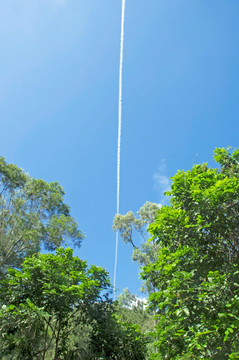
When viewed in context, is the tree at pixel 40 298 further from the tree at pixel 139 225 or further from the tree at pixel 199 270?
the tree at pixel 139 225

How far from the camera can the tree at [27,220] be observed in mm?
13969

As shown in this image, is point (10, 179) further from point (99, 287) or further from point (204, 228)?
point (204, 228)

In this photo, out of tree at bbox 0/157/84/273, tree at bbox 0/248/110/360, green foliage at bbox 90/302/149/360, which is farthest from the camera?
tree at bbox 0/157/84/273

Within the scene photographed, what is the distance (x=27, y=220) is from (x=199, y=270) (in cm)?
1245

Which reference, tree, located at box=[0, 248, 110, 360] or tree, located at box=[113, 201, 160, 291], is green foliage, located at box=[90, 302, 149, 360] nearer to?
tree, located at box=[0, 248, 110, 360]

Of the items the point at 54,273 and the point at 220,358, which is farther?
the point at 54,273

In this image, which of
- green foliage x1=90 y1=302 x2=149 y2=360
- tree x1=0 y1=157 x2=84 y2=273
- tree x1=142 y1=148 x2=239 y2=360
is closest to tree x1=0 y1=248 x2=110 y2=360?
green foliage x1=90 y1=302 x2=149 y2=360

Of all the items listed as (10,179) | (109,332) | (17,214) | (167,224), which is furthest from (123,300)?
(167,224)

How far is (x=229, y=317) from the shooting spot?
128 inches

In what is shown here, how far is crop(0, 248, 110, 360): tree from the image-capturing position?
434 centimetres

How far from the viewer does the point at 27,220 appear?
14.5 metres

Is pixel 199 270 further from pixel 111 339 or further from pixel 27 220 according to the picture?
pixel 27 220

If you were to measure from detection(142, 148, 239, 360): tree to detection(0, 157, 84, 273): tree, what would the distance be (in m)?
10.9

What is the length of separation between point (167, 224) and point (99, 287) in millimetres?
2331
